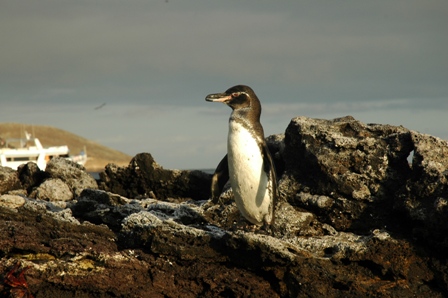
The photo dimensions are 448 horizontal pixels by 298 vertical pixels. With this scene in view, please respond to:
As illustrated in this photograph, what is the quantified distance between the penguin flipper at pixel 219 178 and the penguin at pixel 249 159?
2.38 ft

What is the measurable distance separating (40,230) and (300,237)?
3371 mm

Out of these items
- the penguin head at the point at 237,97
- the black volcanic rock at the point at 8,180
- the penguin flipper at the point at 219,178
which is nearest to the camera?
the penguin head at the point at 237,97

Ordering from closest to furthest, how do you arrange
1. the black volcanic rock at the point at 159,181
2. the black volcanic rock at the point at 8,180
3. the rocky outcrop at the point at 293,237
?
the rocky outcrop at the point at 293,237 → the black volcanic rock at the point at 8,180 → the black volcanic rock at the point at 159,181

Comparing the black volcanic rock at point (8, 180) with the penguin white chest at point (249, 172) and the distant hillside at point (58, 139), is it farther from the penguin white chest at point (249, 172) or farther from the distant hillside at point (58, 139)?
the distant hillside at point (58, 139)

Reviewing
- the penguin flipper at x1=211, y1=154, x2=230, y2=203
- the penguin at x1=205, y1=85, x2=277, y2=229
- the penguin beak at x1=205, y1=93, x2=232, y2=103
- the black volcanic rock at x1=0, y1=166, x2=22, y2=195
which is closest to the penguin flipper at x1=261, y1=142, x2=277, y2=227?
the penguin at x1=205, y1=85, x2=277, y2=229

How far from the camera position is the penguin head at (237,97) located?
10.3 m

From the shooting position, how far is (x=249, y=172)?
33.3ft

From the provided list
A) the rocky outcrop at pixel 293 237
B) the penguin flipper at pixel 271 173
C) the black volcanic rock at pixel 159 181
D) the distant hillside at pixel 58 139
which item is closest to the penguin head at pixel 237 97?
the penguin flipper at pixel 271 173

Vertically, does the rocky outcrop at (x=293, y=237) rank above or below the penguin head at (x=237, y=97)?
below

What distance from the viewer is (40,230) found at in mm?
9492

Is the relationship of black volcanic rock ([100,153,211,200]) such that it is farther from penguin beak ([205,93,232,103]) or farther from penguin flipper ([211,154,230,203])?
penguin beak ([205,93,232,103])

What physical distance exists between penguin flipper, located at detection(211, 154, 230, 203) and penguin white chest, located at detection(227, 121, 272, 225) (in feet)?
2.79

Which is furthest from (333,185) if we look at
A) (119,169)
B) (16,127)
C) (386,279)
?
(16,127)

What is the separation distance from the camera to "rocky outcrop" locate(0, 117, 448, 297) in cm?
893
